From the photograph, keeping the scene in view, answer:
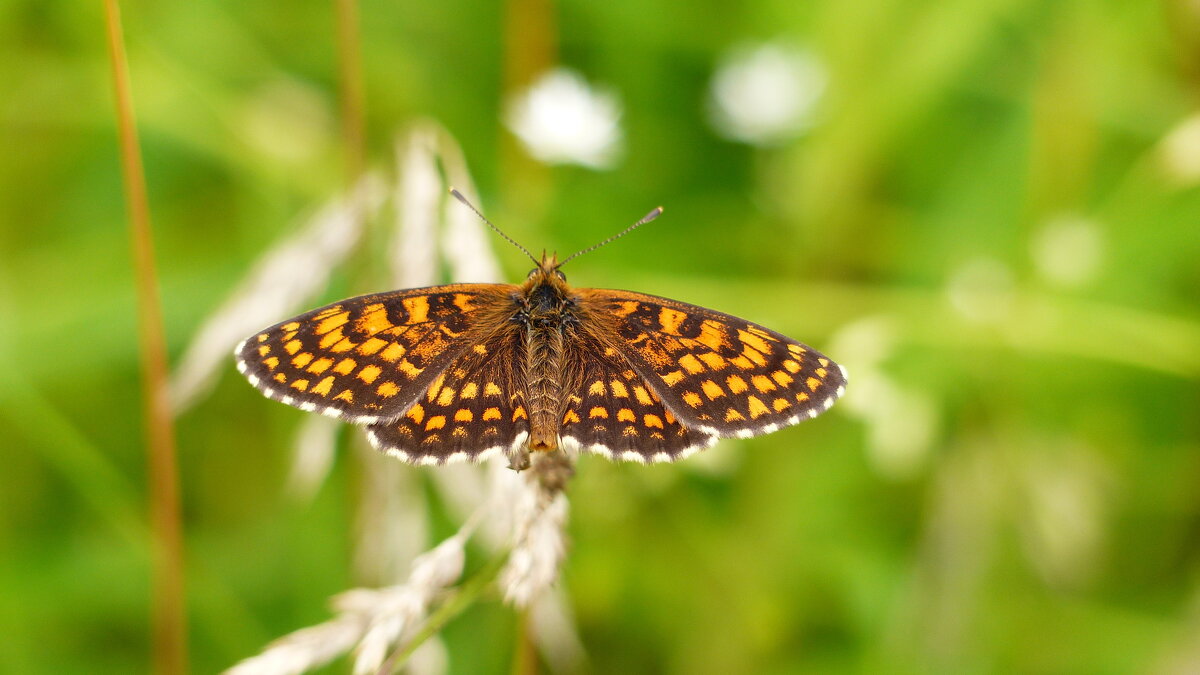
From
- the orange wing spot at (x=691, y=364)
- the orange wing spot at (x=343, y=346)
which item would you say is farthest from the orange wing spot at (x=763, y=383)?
the orange wing spot at (x=343, y=346)

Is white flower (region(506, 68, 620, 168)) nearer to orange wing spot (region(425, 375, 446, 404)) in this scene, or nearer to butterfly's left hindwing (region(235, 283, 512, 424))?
butterfly's left hindwing (region(235, 283, 512, 424))

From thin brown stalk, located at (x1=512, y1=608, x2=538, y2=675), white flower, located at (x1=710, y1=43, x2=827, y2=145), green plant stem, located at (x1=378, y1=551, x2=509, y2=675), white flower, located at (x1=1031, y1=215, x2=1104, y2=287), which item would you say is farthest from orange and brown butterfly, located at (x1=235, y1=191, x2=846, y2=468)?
white flower, located at (x1=710, y1=43, x2=827, y2=145)

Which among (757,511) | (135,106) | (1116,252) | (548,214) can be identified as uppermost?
(135,106)

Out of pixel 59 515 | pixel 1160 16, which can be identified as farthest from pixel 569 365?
pixel 1160 16

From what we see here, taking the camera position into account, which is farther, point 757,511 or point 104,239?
point 104,239

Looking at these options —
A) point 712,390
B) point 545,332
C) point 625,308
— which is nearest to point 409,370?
point 545,332

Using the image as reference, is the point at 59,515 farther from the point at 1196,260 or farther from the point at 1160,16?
the point at 1160,16
